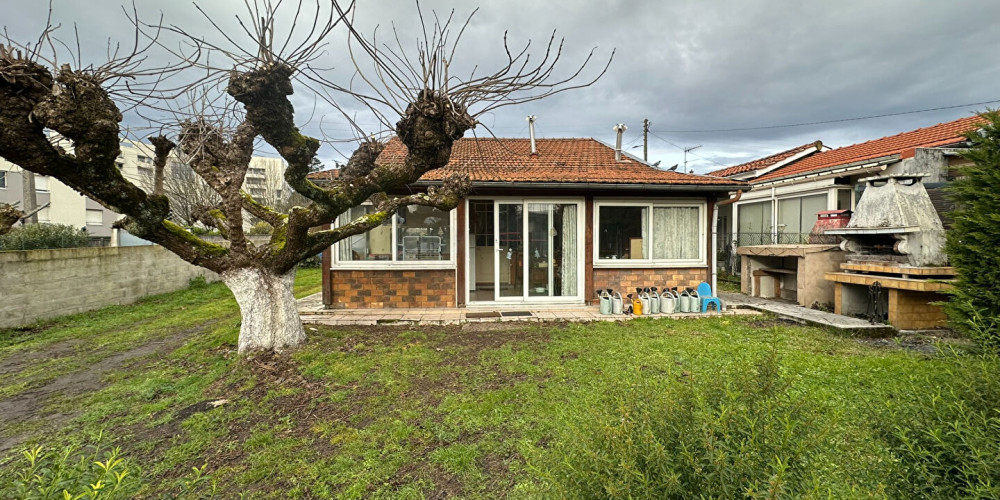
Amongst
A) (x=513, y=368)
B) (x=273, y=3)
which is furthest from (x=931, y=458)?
(x=273, y=3)

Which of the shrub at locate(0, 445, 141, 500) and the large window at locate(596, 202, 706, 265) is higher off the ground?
the large window at locate(596, 202, 706, 265)

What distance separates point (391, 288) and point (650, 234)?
561 centimetres

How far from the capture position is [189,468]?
2717 mm

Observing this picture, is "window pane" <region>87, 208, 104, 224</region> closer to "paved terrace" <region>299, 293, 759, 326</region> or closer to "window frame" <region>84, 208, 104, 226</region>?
"window frame" <region>84, 208, 104, 226</region>

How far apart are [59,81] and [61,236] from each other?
761cm

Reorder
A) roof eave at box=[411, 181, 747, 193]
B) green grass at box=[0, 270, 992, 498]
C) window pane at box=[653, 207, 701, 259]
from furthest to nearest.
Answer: window pane at box=[653, 207, 701, 259], roof eave at box=[411, 181, 747, 193], green grass at box=[0, 270, 992, 498]

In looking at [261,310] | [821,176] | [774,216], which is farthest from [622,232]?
[261,310]

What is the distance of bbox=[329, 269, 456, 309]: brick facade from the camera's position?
7973mm

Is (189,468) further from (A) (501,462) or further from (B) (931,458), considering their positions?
(B) (931,458)

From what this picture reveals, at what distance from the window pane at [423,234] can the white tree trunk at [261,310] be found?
311 centimetres

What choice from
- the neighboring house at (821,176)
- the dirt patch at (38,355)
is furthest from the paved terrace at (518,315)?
the dirt patch at (38,355)

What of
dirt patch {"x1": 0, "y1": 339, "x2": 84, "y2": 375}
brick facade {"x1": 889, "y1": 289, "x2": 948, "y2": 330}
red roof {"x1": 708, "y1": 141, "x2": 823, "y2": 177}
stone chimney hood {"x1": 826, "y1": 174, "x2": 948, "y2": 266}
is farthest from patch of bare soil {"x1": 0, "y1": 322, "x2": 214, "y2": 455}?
red roof {"x1": 708, "y1": 141, "x2": 823, "y2": 177}

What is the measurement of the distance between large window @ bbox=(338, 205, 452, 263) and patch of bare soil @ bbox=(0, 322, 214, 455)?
10.4 feet

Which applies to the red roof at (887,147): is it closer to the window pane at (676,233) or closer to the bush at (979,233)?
the window pane at (676,233)
